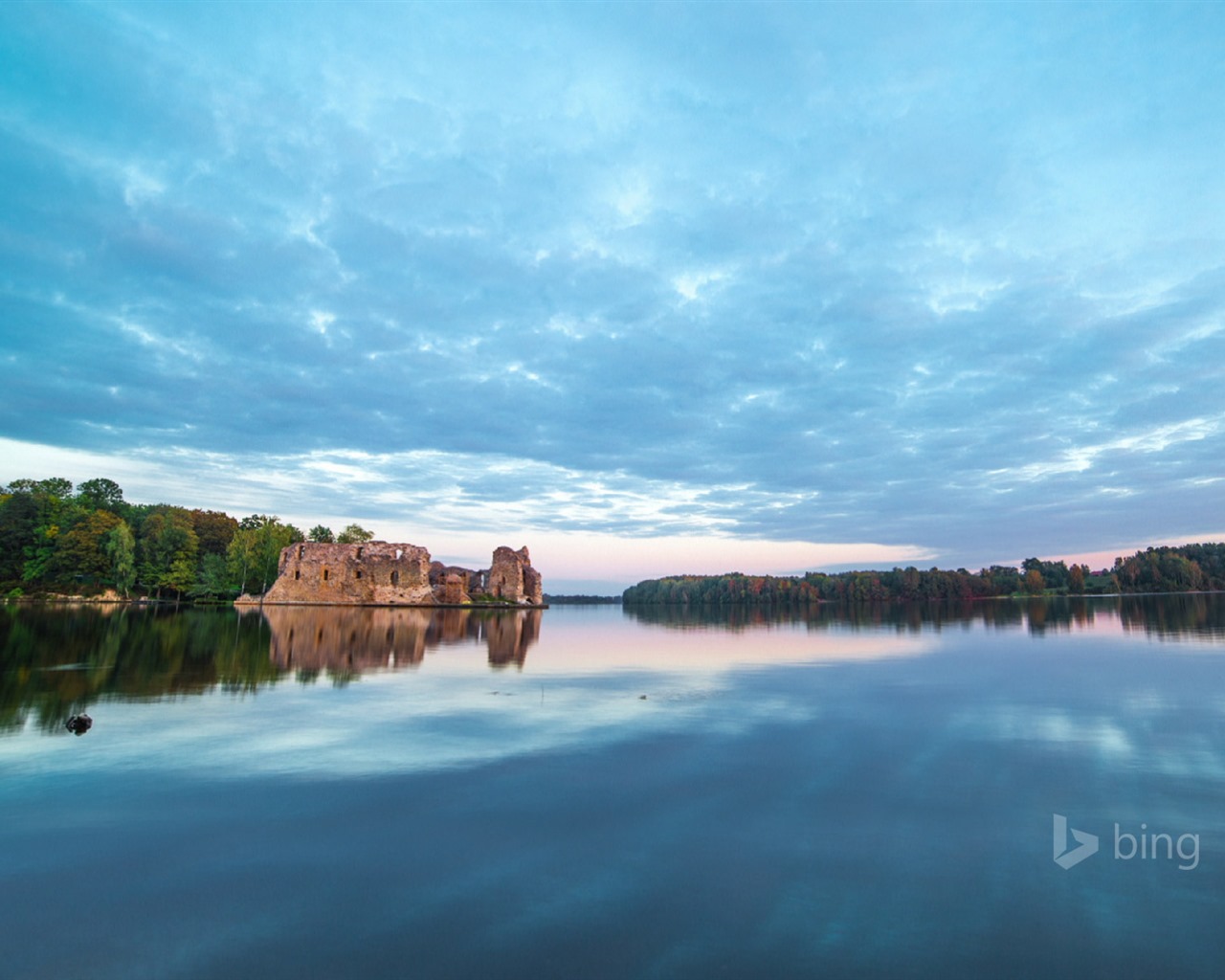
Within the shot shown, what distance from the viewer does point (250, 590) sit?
72625mm

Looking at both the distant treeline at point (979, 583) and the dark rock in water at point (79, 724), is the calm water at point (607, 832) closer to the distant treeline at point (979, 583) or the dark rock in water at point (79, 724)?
the dark rock in water at point (79, 724)

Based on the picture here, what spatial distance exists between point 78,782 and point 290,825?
3.29 m

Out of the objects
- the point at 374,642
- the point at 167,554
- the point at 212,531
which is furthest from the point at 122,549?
the point at 374,642

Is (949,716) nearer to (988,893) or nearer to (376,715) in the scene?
(988,893)

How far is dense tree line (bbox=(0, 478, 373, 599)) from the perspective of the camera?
65.0m

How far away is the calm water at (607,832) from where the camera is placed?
4.39m

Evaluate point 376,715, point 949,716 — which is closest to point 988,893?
point 949,716

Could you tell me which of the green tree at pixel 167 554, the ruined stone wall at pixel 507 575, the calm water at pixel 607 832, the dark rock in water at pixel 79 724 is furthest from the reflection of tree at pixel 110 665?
the green tree at pixel 167 554

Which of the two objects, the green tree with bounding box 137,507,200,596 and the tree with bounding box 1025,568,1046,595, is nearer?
the green tree with bounding box 137,507,200,596

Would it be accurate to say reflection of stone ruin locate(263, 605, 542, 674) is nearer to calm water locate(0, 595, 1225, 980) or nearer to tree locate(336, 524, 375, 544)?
calm water locate(0, 595, 1225, 980)

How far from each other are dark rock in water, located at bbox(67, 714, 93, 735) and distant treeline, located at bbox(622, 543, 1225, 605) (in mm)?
117060

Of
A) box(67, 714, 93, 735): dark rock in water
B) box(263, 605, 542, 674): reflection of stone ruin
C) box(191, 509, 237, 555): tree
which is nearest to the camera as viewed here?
box(67, 714, 93, 735): dark rock in water

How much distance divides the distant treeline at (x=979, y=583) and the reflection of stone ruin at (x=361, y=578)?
73468 millimetres

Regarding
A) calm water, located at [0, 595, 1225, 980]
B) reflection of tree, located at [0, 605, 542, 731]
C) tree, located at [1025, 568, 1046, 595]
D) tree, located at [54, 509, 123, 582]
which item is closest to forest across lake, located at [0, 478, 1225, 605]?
tree, located at [54, 509, 123, 582]
